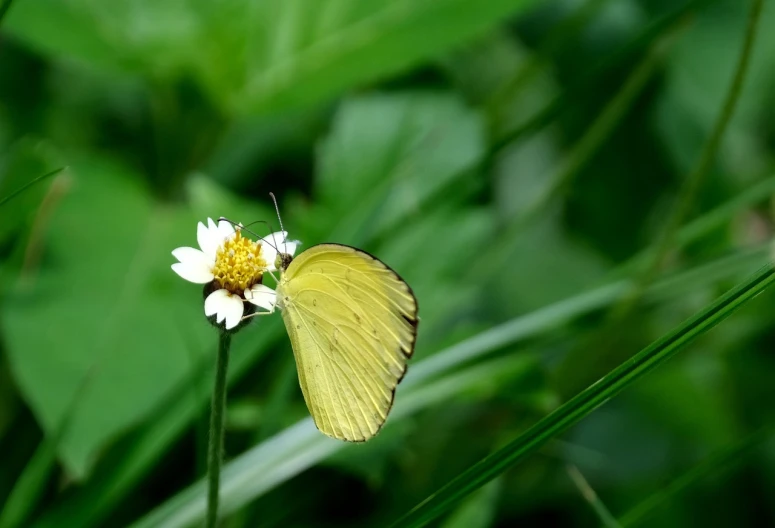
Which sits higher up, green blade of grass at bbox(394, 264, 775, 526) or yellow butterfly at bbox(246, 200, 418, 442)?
yellow butterfly at bbox(246, 200, 418, 442)

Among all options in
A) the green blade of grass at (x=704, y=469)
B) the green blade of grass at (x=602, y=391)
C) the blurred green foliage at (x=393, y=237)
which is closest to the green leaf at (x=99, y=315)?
the blurred green foliage at (x=393, y=237)

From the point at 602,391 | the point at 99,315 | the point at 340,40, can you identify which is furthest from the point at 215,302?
the point at 340,40

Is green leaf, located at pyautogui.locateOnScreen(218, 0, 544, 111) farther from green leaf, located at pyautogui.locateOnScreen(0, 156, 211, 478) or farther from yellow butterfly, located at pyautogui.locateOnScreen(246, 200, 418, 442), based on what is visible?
yellow butterfly, located at pyautogui.locateOnScreen(246, 200, 418, 442)

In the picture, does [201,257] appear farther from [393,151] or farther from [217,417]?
[393,151]

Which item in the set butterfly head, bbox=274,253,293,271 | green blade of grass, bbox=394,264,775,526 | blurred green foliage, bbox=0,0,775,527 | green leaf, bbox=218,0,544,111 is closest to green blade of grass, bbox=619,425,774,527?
blurred green foliage, bbox=0,0,775,527

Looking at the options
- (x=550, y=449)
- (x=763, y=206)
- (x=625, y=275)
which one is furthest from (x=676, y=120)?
(x=550, y=449)

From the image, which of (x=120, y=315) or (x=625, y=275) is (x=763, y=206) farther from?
(x=120, y=315)

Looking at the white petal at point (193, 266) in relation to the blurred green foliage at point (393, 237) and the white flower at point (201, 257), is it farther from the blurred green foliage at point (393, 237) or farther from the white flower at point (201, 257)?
the blurred green foliage at point (393, 237)
